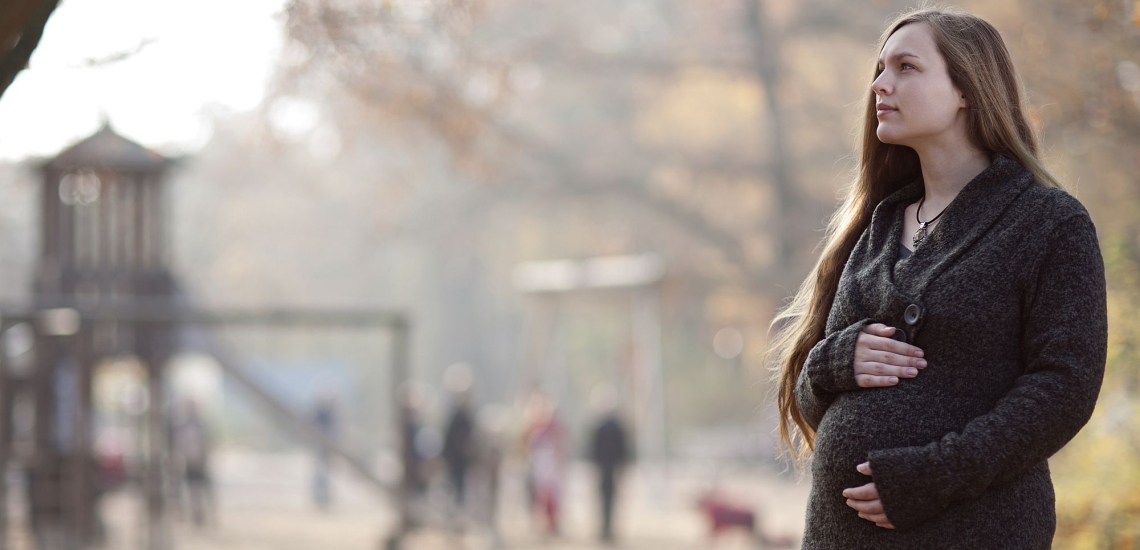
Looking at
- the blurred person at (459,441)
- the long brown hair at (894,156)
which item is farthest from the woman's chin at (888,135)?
the blurred person at (459,441)

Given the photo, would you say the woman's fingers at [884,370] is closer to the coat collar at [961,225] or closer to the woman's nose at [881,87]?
the coat collar at [961,225]

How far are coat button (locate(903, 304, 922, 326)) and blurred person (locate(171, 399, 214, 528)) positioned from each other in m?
14.6

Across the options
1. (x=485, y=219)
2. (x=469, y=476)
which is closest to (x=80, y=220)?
(x=469, y=476)

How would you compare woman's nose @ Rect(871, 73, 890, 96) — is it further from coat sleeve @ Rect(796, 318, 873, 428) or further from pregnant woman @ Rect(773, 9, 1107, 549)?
coat sleeve @ Rect(796, 318, 873, 428)

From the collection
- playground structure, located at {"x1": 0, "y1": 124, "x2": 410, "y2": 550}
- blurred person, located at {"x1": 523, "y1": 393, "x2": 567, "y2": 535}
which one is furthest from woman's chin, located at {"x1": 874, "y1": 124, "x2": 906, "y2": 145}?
blurred person, located at {"x1": 523, "y1": 393, "x2": 567, "y2": 535}

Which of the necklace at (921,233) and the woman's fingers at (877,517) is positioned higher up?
the necklace at (921,233)

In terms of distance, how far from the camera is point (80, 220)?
45.9 feet

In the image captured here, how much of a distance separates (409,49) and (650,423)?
675cm

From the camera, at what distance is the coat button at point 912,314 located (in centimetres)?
219

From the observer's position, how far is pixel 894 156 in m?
2.60

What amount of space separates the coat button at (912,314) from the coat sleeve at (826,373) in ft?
0.35

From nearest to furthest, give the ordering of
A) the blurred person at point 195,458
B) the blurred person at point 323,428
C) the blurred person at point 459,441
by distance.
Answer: the blurred person at point 459,441 < the blurred person at point 195,458 < the blurred person at point 323,428

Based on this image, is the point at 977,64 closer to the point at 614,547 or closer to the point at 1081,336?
the point at 1081,336

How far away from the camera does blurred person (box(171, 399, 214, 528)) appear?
15.7 metres
